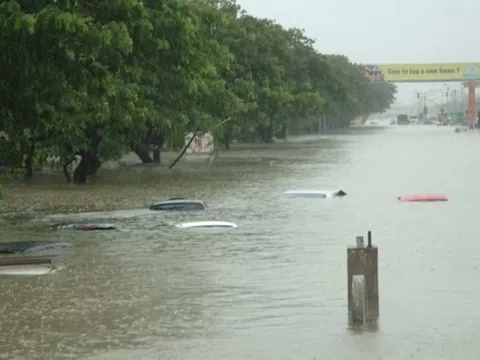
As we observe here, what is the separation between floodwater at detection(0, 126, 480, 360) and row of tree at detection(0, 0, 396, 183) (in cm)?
302

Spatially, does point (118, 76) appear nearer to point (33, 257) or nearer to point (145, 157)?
point (33, 257)

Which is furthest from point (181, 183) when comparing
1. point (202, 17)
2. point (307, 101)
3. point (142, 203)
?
point (307, 101)

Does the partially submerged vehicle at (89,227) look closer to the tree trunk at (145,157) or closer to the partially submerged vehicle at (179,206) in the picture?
the partially submerged vehicle at (179,206)

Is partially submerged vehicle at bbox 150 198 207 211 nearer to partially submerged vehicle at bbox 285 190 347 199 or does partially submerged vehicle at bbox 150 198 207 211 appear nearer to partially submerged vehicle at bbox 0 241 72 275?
partially submerged vehicle at bbox 285 190 347 199

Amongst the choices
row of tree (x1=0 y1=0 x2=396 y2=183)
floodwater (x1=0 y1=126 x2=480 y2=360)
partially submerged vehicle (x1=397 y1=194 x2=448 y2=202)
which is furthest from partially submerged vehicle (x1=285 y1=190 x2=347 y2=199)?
row of tree (x1=0 y1=0 x2=396 y2=183)

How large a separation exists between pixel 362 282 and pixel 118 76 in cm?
1345

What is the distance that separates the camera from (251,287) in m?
16.3

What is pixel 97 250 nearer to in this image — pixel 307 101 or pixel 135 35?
pixel 135 35

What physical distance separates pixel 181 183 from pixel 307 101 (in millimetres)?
34910

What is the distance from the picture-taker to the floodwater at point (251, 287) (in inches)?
486

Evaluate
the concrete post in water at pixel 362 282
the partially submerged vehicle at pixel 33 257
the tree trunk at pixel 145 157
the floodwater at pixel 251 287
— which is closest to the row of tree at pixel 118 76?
the tree trunk at pixel 145 157

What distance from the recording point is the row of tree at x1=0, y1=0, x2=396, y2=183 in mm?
20219

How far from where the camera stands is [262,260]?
1950 cm

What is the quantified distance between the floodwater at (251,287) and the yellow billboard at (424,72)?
121034 mm
